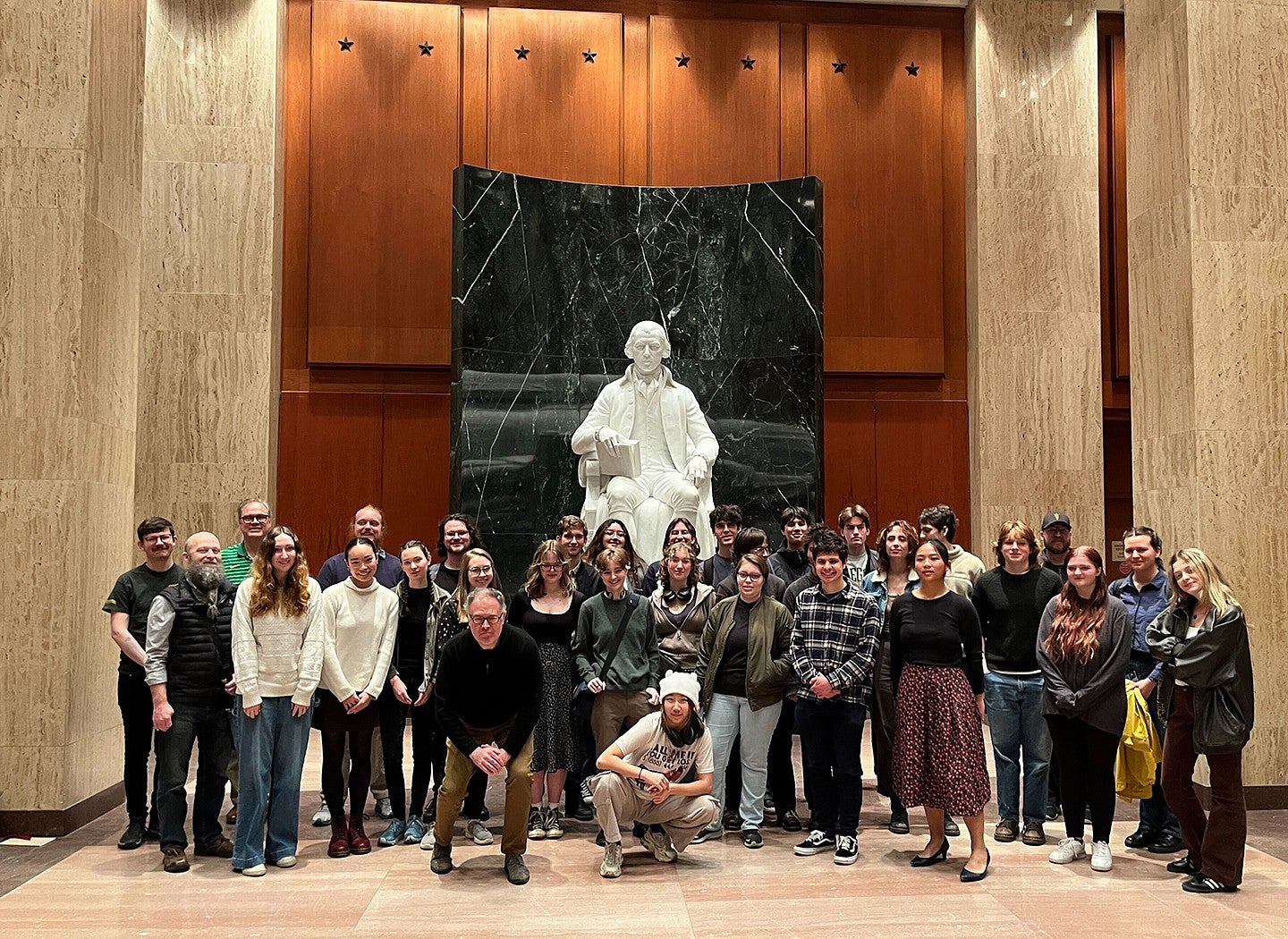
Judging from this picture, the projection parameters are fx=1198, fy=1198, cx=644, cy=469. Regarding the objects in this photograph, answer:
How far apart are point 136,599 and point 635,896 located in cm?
270

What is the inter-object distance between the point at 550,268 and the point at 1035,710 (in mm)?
6358

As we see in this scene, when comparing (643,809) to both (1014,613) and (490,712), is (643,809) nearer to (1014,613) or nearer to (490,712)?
(490,712)

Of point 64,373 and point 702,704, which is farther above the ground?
point 64,373

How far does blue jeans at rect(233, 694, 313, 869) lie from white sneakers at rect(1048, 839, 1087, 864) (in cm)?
330

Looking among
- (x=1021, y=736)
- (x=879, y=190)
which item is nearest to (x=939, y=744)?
(x=1021, y=736)

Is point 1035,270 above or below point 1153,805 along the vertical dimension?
above

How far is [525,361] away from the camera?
34.2ft

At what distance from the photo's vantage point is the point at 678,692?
5094 mm

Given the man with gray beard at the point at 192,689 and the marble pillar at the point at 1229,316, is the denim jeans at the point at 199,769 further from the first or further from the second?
the marble pillar at the point at 1229,316

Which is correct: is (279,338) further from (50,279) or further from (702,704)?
(702,704)

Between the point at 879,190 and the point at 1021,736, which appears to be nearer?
the point at 1021,736

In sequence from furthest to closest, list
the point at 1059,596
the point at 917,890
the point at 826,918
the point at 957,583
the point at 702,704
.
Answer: the point at 957,583, the point at 702,704, the point at 1059,596, the point at 917,890, the point at 826,918

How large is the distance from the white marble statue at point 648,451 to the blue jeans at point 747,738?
3.38 m

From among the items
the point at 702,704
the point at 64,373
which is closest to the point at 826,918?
the point at 702,704
